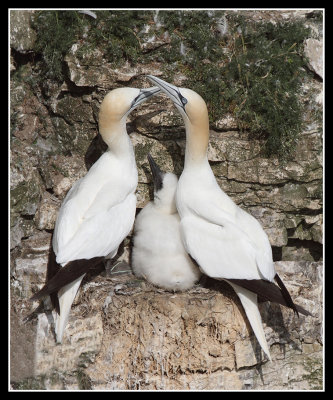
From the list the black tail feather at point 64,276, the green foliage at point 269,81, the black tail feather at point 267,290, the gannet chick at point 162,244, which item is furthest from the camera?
the green foliage at point 269,81

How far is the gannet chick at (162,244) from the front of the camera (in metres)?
5.08

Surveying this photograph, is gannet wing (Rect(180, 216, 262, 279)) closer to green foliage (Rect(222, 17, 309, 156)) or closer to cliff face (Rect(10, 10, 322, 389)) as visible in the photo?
cliff face (Rect(10, 10, 322, 389))

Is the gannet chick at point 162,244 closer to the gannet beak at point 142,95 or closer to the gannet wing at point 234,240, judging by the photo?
the gannet wing at point 234,240

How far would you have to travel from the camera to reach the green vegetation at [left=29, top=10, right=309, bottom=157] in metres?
5.55

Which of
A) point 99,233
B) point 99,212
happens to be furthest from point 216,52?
point 99,233

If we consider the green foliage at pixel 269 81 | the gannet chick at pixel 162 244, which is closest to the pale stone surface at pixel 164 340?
the gannet chick at pixel 162 244

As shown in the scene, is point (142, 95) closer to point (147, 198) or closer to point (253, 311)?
point (147, 198)

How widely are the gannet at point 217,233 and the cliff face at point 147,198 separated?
313 mm

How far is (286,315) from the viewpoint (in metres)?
5.23

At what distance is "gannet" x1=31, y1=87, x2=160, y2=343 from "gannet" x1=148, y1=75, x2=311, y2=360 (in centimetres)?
A: 42

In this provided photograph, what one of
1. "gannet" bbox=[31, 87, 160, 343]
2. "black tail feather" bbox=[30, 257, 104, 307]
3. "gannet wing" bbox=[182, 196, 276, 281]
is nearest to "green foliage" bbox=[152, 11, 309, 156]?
"gannet" bbox=[31, 87, 160, 343]

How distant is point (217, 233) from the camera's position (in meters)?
4.87

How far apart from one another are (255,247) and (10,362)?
2307mm

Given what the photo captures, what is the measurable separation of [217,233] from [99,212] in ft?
3.15
